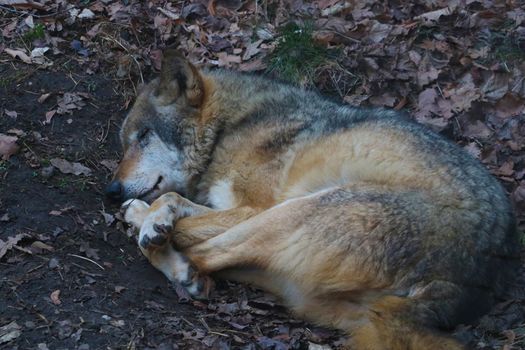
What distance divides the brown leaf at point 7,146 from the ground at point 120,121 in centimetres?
1

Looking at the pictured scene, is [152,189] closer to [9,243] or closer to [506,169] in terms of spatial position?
[9,243]

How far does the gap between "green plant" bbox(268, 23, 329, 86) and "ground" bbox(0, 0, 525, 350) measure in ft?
0.06

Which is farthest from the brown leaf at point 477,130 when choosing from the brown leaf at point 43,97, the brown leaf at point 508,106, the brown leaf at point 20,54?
the brown leaf at point 20,54

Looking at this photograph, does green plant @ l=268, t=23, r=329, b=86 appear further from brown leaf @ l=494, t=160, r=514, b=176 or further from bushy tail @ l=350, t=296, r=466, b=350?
bushy tail @ l=350, t=296, r=466, b=350

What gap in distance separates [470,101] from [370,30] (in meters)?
1.47

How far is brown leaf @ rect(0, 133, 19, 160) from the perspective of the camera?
6219 mm

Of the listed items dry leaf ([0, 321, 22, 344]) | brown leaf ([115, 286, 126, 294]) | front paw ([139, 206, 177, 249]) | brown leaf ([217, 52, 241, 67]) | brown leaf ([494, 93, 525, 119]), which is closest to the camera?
dry leaf ([0, 321, 22, 344])

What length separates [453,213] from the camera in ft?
16.1

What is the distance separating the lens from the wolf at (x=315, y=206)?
471 cm

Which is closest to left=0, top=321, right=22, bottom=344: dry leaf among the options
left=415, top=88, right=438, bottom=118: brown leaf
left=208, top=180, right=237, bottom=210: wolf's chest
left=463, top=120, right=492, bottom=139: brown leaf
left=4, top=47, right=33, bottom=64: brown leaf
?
left=208, top=180, right=237, bottom=210: wolf's chest

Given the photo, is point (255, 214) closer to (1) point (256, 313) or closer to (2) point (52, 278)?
(1) point (256, 313)

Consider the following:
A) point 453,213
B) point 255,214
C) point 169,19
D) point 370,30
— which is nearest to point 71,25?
point 169,19

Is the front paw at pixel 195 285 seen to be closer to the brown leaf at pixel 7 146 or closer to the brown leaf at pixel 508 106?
the brown leaf at pixel 7 146

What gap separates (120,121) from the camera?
7391mm
